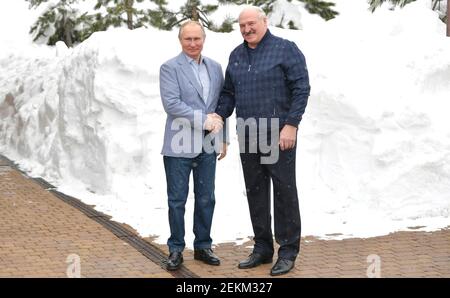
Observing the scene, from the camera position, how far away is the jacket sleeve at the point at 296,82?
5387 mm

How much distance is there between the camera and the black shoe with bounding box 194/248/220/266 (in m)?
5.86

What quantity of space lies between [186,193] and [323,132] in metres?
2.66

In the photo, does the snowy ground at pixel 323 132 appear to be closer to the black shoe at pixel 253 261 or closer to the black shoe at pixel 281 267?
the black shoe at pixel 253 261

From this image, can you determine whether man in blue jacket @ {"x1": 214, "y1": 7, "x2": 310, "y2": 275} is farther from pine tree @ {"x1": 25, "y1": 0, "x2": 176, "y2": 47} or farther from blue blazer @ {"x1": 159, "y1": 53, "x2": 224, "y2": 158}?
pine tree @ {"x1": 25, "y1": 0, "x2": 176, "y2": 47}

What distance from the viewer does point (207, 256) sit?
5.89 m

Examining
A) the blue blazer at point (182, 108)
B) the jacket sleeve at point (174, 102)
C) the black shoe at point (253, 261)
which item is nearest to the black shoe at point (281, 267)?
the black shoe at point (253, 261)

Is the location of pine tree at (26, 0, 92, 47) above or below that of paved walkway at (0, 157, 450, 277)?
above

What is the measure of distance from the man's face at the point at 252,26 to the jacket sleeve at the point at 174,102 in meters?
0.60

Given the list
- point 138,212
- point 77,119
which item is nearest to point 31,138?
point 77,119

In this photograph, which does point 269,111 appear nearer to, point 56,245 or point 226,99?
point 226,99

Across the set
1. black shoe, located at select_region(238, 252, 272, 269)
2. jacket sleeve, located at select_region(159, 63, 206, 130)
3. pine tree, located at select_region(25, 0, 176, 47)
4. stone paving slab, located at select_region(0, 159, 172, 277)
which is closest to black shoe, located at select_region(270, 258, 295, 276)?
black shoe, located at select_region(238, 252, 272, 269)

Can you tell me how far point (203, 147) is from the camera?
5.75 m

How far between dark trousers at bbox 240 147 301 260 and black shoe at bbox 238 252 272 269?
3cm

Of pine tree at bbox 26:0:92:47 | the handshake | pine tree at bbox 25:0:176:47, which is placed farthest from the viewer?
pine tree at bbox 26:0:92:47
